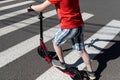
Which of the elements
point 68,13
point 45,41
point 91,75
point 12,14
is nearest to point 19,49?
point 45,41

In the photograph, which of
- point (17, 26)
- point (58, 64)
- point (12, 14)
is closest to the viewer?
point (58, 64)

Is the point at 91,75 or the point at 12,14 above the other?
the point at 91,75

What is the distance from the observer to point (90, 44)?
738 centimetres

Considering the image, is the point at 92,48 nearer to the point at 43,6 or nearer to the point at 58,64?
the point at 58,64

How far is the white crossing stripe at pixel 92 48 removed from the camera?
559 centimetres

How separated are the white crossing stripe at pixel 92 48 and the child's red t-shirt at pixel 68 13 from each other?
0.96 metres

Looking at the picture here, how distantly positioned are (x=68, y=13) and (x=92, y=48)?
7.40ft

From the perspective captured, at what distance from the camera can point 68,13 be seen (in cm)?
499

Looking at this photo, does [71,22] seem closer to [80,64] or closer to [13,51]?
[80,64]

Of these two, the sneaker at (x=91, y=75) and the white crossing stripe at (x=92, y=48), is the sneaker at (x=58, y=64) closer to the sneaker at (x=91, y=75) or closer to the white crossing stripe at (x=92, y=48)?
the white crossing stripe at (x=92, y=48)

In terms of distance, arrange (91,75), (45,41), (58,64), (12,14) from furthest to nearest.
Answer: (12,14)
(45,41)
(58,64)
(91,75)

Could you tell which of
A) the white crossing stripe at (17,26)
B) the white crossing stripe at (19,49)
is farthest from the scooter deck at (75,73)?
the white crossing stripe at (17,26)

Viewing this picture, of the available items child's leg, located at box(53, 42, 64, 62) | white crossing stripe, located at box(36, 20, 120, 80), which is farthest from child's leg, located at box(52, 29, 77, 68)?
white crossing stripe, located at box(36, 20, 120, 80)

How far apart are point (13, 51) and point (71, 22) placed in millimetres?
2232
